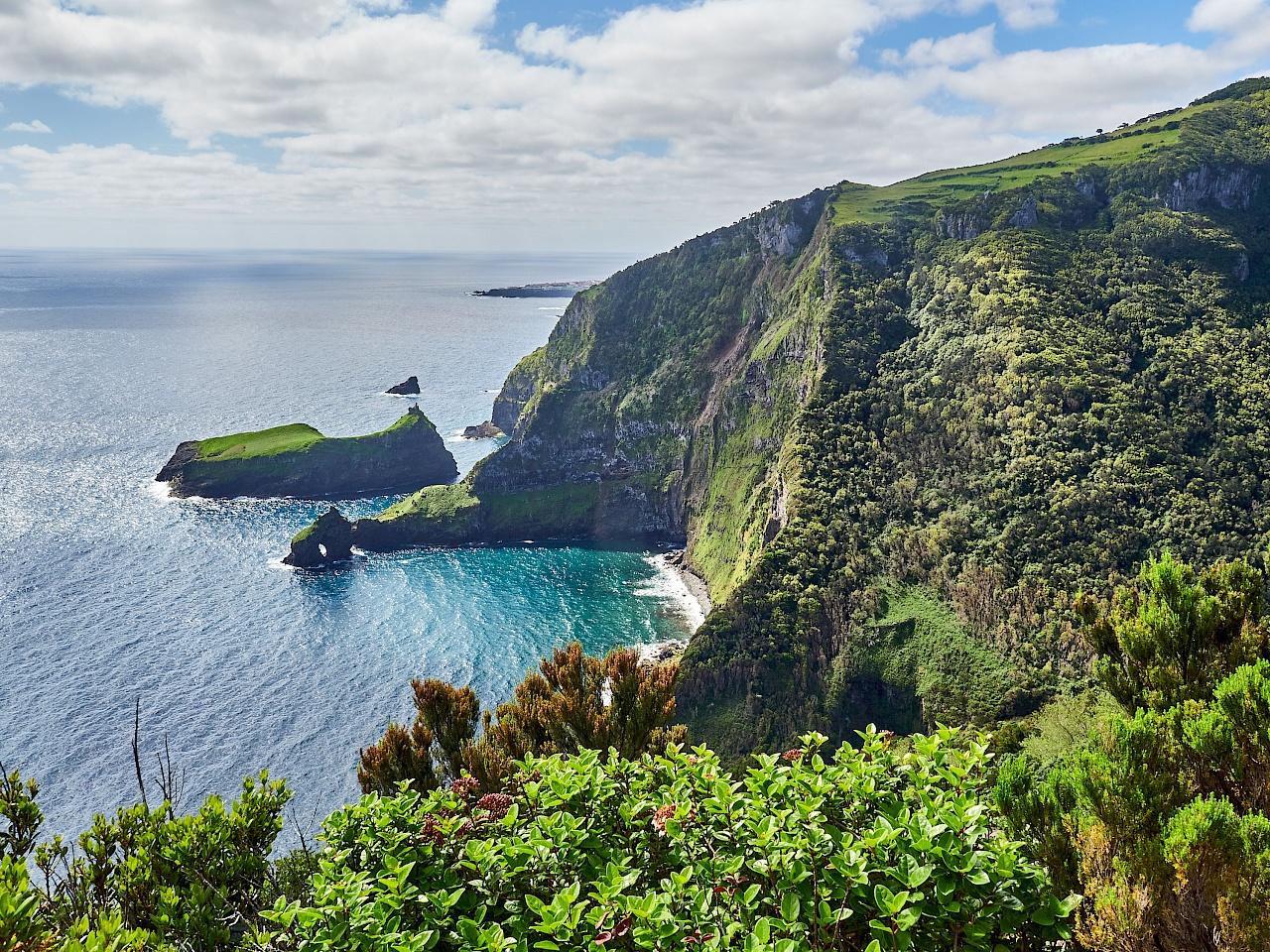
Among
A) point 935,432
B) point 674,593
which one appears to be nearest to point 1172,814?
point 935,432

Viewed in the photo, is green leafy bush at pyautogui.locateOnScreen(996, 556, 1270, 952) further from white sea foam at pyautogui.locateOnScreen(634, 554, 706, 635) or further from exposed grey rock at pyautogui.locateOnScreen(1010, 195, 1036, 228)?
exposed grey rock at pyautogui.locateOnScreen(1010, 195, 1036, 228)

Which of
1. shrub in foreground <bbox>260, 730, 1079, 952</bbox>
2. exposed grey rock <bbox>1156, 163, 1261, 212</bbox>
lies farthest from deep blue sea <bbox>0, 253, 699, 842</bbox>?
exposed grey rock <bbox>1156, 163, 1261, 212</bbox>

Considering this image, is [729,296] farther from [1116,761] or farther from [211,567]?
[1116,761]

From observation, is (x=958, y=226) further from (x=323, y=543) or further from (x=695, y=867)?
(x=695, y=867)

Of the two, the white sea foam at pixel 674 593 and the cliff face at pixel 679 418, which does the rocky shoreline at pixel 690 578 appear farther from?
the cliff face at pixel 679 418

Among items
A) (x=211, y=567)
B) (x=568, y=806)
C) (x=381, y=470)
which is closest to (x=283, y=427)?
(x=381, y=470)
